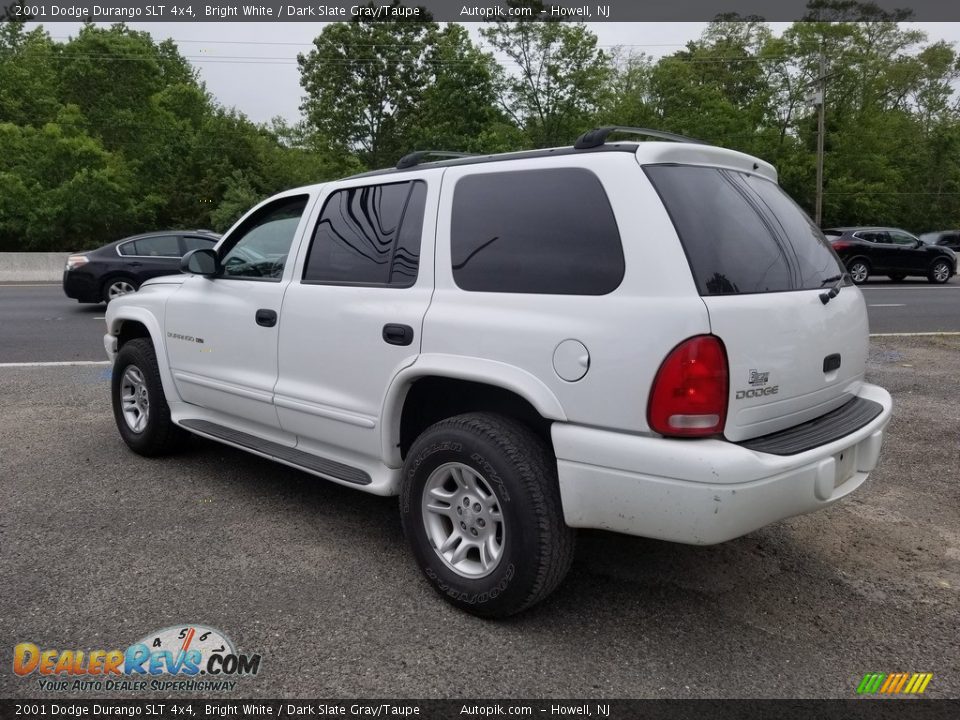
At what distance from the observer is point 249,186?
33.5 meters

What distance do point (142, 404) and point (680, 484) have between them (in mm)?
3828

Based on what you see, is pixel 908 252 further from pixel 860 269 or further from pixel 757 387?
pixel 757 387

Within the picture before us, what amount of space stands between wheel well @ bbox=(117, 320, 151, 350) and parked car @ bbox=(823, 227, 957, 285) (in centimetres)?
1993

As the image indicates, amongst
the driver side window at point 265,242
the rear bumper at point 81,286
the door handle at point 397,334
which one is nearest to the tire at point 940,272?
the rear bumper at point 81,286

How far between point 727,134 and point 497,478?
123 ft

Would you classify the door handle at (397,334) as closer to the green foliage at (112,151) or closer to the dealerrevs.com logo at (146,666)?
the dealerrevs.com logo at (146,666)

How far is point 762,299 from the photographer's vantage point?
2742mm

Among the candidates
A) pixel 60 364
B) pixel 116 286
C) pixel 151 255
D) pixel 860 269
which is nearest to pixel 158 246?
pixel 151 255

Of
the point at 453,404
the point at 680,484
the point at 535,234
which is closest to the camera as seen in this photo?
the point at 680,484

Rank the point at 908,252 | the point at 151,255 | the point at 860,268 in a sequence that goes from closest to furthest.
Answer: the point at 151,255
the point at 860,268
the point at 908,252

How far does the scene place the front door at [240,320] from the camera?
3.99m

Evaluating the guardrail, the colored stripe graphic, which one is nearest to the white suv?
the colored stripe graphic

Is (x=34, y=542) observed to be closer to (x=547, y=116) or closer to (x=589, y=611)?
(x=589, y=611)

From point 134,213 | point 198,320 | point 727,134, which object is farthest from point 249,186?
point 198,320
